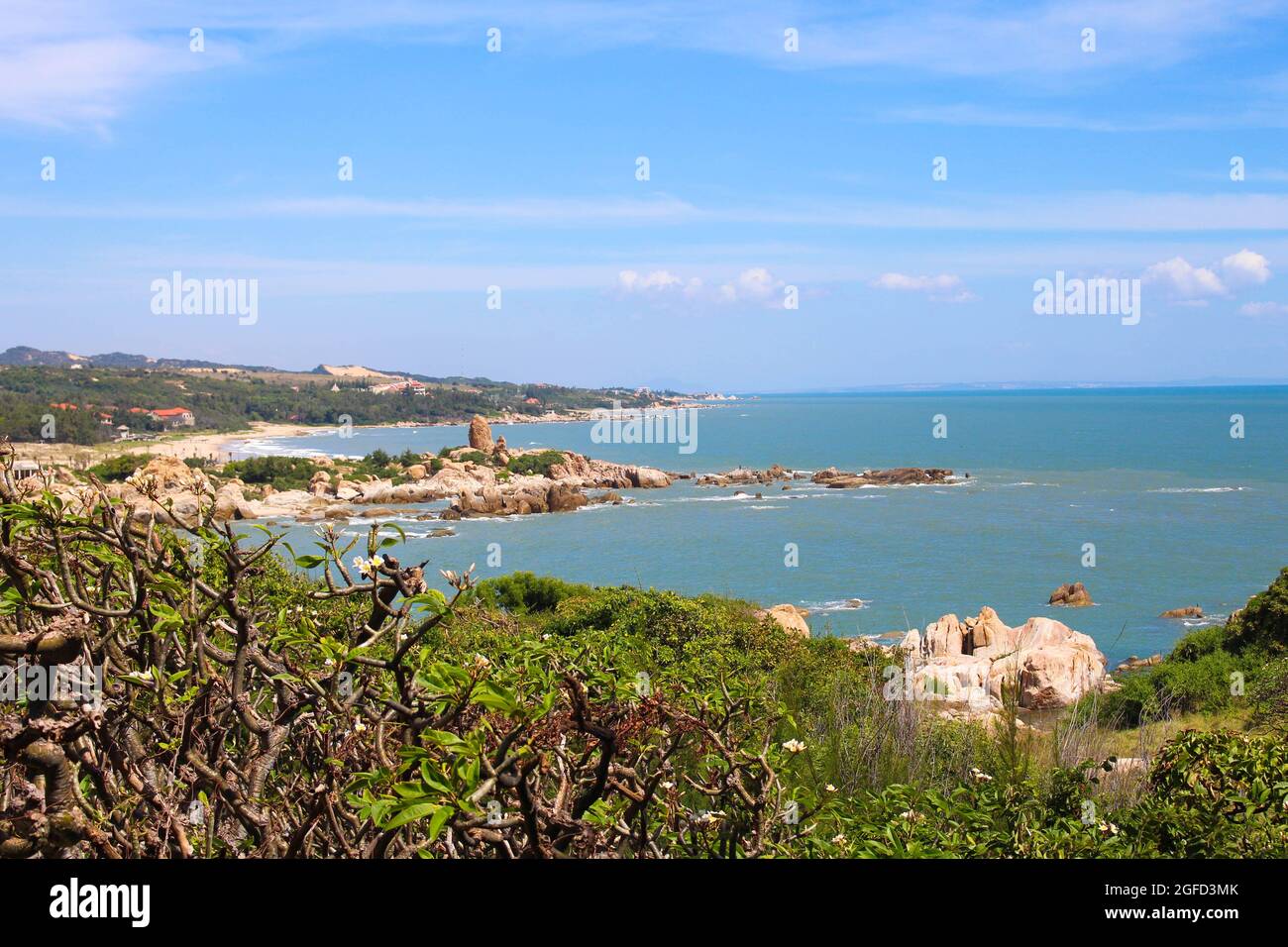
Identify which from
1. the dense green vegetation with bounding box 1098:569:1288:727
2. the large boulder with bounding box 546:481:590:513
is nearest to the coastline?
the dense green vegetation with bounding box 1098:569:1288:727

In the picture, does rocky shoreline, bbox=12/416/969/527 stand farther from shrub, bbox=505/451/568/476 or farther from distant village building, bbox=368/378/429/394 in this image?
distant village building, bbox=368/378/429/394

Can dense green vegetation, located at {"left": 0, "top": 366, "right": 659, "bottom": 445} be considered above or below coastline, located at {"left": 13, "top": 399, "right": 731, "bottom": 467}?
above

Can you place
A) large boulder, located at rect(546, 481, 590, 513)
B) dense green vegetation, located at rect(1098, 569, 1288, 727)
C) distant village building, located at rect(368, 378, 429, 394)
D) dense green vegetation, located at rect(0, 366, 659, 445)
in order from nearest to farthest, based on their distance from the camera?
dense green vegetation, located at rect(1098, 569, 1288, 727)
large boulder, located at rect(546, 481, 590, 513)
dense green vegetation, located at rect(0, 366, 659, 445)
distant village building, located at rect(368, 378, 429, 394)

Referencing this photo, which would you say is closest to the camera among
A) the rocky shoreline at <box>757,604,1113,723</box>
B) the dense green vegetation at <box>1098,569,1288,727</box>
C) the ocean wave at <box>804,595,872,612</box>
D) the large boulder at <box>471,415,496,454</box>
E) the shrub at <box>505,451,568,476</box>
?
the dense green vegetation at <box>1098,569,1288,727</box>

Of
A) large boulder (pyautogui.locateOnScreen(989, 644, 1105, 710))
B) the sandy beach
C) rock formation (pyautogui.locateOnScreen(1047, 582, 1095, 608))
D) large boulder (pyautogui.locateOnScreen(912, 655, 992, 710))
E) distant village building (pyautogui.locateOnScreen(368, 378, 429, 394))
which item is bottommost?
rock formation (pyautogui.locateOnScreen(1047, 582, 1095, 608))

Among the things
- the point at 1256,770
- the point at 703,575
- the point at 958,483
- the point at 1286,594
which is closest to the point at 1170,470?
the point at 958,483
